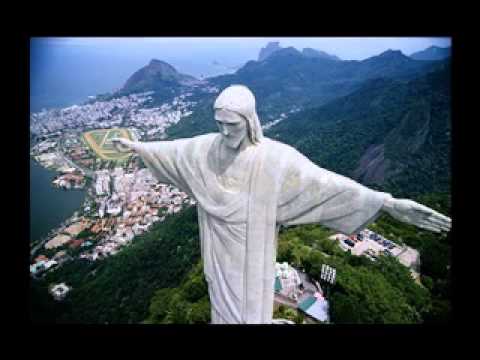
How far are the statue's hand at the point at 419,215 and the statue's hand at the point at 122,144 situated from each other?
2.00 metres

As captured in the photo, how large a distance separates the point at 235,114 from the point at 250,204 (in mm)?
669

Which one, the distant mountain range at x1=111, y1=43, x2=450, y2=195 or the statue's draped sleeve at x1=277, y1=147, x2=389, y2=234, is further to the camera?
the distant mountain range at x1=111, y1=43, x2=450, y2=195

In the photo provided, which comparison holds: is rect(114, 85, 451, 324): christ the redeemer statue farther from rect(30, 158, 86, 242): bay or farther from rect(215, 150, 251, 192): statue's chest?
rect(30, 158, 86, 242): bay

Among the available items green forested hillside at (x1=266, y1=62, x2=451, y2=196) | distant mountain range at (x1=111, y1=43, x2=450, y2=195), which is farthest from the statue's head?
green forested hillside at (x1=266, y1=62, x2=451, y2=196)

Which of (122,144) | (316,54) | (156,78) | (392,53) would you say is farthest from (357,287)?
(316,54)

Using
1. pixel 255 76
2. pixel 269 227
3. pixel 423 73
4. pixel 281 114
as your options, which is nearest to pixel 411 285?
pixel 269 227

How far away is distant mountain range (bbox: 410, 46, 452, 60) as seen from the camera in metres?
26.9

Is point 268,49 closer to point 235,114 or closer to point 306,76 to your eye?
point 306,76

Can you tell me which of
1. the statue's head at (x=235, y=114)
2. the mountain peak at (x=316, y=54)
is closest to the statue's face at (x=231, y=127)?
the statue's head at (x=235, y=114)

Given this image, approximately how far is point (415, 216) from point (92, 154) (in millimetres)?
15364

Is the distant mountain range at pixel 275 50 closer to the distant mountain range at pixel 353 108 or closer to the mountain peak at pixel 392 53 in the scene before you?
the distant mountain range at pixel 353 108

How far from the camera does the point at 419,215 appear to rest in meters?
2.75

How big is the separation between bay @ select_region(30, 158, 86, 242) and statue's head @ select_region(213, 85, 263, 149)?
44.0 feet

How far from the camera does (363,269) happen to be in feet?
41.6
